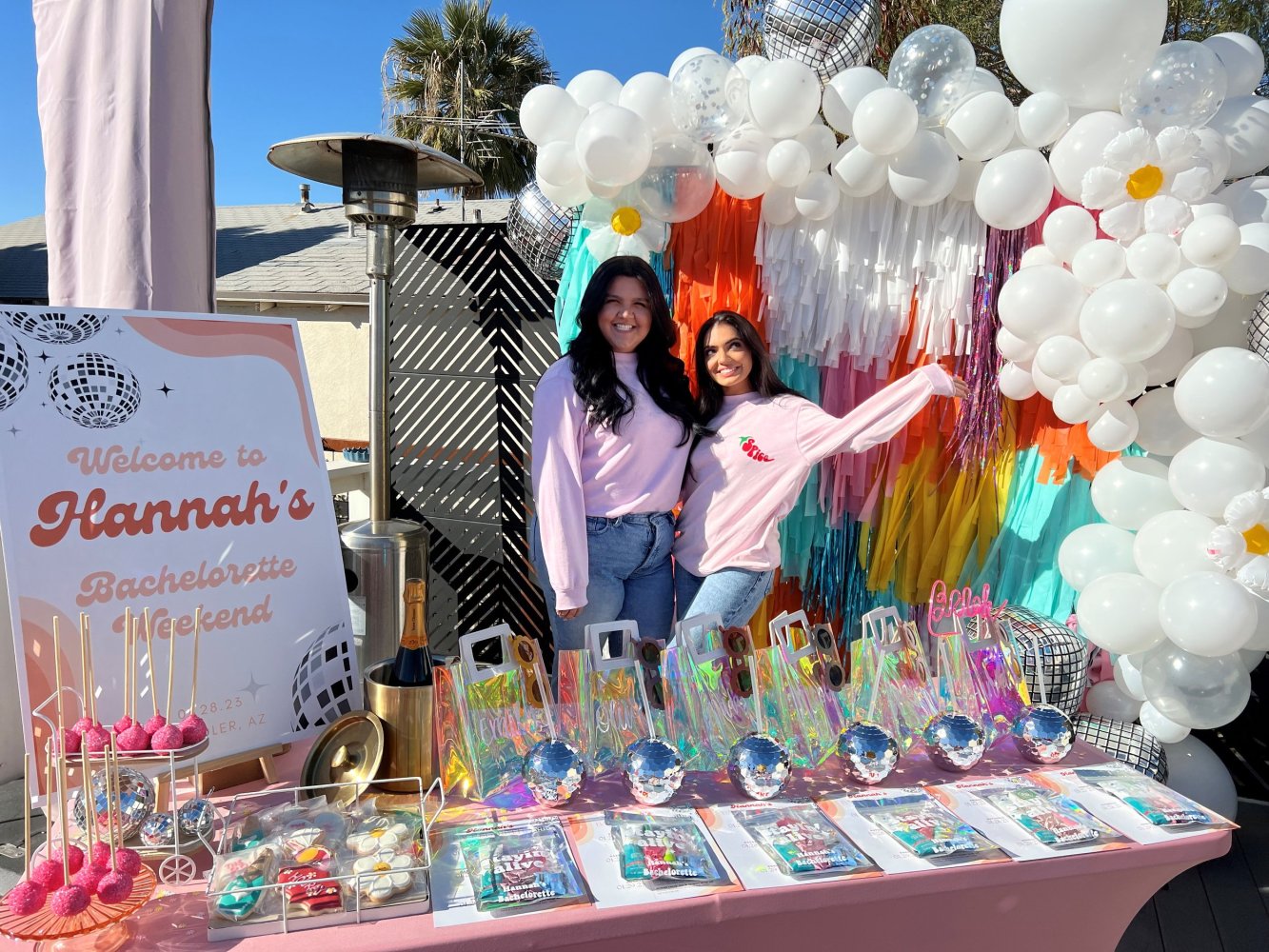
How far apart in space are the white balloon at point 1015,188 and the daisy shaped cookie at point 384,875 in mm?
2003

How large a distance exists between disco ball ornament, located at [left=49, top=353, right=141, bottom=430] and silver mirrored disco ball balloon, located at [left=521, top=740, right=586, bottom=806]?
2.84 feet

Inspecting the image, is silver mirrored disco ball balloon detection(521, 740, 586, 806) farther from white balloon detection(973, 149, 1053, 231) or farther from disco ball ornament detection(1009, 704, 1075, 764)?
white balloon detection(973, 149, 1053, 231)

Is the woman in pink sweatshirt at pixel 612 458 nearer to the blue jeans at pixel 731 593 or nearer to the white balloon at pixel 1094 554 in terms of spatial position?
the blue jeans at pixel 731 593

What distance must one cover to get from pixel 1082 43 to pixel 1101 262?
1.74 ft

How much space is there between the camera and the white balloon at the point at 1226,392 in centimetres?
190

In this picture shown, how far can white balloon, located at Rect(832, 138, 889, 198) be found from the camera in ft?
7.40

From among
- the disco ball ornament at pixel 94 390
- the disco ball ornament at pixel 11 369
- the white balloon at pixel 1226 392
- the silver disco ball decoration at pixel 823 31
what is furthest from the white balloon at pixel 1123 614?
the disco ball ornament at pixel 11 369

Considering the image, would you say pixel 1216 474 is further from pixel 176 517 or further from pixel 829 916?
pixel 176 517

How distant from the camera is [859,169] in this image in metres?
2.27

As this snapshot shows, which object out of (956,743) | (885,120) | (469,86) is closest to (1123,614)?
(956,743)

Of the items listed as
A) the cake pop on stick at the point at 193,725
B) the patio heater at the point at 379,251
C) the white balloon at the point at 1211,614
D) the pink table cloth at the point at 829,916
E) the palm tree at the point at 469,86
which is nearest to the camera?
the pink table cloth at the point at 829,916

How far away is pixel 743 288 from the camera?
2.57m

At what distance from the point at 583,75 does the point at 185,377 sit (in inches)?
60.2

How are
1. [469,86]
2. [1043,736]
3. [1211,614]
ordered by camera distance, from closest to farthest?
1. [1043,736]
2. [1211,614]
3. [469,86]
